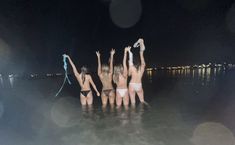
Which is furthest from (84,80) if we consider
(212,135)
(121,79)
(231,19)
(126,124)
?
(231,19)

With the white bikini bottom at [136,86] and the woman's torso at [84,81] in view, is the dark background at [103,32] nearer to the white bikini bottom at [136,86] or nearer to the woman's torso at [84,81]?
the woman's torso at [84,81]

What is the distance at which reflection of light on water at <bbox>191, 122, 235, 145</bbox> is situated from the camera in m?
7.99

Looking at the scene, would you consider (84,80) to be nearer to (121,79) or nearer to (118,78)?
(118,78)

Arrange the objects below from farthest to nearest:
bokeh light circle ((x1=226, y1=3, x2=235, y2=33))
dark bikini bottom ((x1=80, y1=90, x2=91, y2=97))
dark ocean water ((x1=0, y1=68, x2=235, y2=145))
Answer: bokeh light circle ((x1=226, y1=3, x2=235, y2=33)), dark bikini bottom ((x1=80, y1=90, x2=91, y2=97)), dark ocean water ((x1=0, y1=68, x2=235, y2=145))

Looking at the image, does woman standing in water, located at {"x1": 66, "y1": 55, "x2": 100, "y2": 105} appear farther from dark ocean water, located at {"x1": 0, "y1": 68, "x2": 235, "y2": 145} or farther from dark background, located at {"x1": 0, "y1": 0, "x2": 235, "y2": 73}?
dark background, located at {"x1": 0, "y1": 0, "x2": 235, "y2": 73}

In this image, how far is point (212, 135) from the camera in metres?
8.62

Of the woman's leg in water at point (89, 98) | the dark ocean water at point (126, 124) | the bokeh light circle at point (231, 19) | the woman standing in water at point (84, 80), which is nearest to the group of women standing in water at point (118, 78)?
the woman standing in water at point (84, 80)

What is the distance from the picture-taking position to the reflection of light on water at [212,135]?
7992 mm

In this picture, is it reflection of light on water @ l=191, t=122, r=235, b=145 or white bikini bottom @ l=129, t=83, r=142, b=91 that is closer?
reflection of light on water @ l=191, t=122, r=235, b=145

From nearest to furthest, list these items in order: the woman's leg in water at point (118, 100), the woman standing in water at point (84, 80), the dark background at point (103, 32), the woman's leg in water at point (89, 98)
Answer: the woman standing in water at point (84, 80) → the woman's leg in water at point (118, 100) → the woman's leg in water at point (89, 98) → the dark background at point (103, 32)

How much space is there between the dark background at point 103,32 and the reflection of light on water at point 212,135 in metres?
33.2

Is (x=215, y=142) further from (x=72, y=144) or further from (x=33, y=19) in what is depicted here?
(x=33, y=19)

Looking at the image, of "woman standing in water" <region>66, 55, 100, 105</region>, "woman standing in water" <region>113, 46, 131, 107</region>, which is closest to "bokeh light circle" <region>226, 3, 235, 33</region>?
"woman standing in water" <region>113, 46, 131, 107</region>

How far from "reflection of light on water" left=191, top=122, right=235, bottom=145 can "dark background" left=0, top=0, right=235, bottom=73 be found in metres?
33.2
